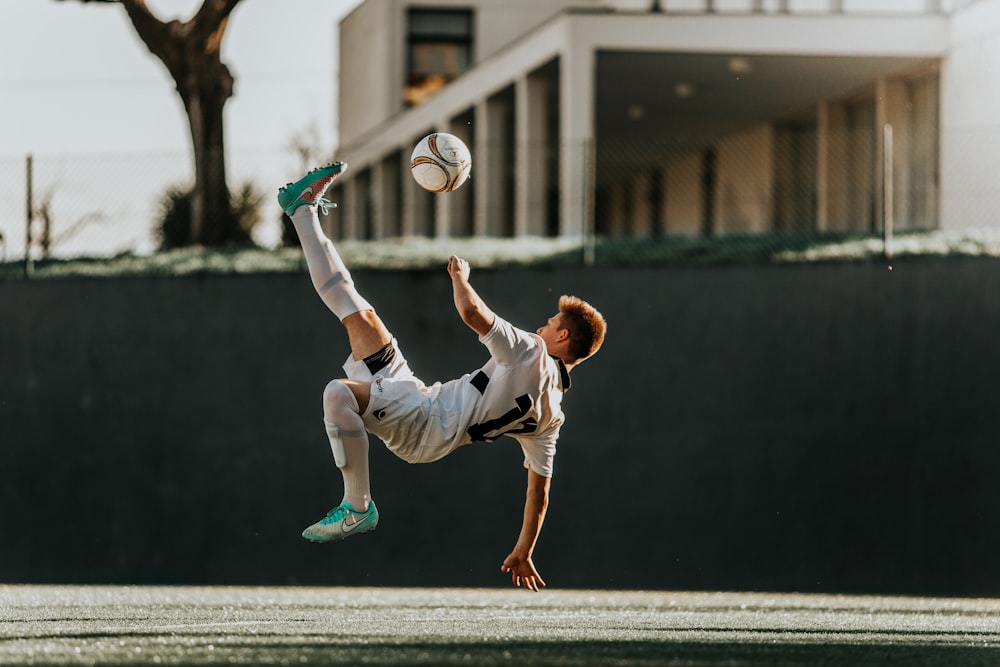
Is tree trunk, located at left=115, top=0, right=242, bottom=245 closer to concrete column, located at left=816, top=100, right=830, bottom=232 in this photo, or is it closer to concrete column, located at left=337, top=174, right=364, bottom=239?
concrete column, located at left=816, top=100, right=830, bottom=232

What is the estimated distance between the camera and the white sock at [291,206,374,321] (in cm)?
798

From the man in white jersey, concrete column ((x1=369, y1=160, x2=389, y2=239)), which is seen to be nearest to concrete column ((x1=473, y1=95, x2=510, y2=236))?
concrete column ((x1=369, y1=160, x2=389, y2=239))

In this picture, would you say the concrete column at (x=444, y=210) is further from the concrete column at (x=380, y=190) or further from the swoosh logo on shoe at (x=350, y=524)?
the swoosh logo on shoe at (x=350, y=524)

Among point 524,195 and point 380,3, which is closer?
point 524,195

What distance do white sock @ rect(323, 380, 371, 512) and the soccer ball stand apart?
133 centimetres

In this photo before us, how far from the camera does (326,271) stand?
8086 millimetres

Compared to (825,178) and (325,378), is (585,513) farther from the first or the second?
(825,178)

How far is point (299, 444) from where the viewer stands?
1551cm

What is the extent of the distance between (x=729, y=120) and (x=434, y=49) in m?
8.69

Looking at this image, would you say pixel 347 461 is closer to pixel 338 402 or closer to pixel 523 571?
pixel 338 402

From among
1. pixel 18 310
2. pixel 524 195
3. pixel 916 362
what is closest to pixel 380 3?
pixel 524 195

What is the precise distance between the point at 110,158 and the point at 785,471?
7.88m

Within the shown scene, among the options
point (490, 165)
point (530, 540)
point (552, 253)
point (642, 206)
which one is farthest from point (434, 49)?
point (530, 540)

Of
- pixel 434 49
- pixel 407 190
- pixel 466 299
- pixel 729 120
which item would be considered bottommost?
pixel 466 299
